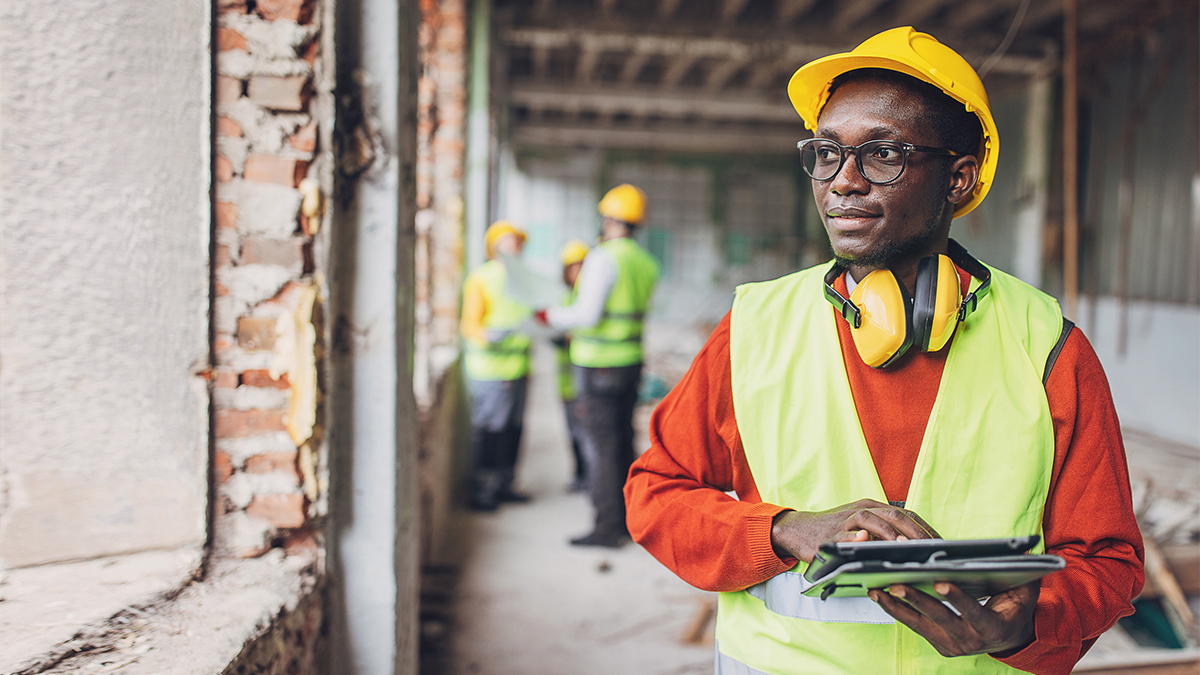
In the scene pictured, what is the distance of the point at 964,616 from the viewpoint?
0.94 metres

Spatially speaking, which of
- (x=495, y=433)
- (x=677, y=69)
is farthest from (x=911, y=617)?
(x=677, y=69)

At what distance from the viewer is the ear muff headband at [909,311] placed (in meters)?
1.17

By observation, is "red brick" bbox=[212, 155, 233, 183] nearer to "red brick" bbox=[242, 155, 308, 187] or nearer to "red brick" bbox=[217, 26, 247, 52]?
"red brick" bbox=[242, 155, 308, 187]

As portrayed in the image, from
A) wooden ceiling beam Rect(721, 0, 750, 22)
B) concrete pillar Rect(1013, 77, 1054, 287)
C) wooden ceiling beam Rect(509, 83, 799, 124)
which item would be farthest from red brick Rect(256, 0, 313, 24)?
wooden ceiling beam Rect(509, 83, 799, 124)

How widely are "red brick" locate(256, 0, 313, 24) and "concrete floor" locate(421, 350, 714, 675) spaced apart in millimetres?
2530

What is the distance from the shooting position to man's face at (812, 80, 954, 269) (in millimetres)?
1190

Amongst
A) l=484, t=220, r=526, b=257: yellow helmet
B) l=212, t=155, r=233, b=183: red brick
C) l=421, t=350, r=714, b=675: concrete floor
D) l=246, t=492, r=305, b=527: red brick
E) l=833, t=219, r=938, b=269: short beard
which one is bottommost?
l=421, t=350, r=714, b=675: concrete floor

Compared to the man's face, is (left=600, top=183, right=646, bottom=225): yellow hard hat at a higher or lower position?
higher

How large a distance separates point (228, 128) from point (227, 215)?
22 centimetres

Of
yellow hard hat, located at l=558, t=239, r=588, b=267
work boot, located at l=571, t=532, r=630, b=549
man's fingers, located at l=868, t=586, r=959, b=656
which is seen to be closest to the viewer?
man's fingers, located at l=868, t=586, r=959, b=656

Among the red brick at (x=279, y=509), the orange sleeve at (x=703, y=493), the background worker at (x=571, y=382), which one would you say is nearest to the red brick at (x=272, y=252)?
the red brick at (x=279, y=509)

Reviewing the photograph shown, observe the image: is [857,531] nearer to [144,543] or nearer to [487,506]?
[144,543]

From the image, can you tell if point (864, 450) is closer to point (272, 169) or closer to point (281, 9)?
point (272, 169)

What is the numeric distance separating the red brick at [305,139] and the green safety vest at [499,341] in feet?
9.91
